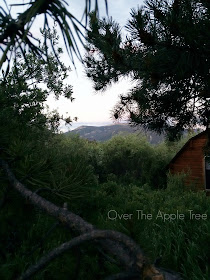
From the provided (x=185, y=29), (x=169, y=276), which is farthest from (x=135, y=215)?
(x=185, y=29)

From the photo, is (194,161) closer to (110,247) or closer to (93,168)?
(93,168)

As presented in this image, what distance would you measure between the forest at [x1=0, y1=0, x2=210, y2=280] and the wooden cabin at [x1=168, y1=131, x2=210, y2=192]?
9235 mm

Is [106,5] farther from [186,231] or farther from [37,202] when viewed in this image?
[186,231]

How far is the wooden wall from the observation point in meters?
19.2

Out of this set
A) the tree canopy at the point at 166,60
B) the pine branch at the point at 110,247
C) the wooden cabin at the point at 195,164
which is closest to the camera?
the pine branch at the point at 110,247

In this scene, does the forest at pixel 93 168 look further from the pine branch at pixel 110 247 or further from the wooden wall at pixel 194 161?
the wooden wall at pixel 194 161

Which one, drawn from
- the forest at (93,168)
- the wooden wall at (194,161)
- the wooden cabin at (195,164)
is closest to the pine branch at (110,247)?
the forest at (93,168)

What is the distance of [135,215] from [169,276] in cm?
32

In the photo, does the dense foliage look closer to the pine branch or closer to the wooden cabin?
the pine branch

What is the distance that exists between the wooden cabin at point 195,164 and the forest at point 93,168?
364 inches

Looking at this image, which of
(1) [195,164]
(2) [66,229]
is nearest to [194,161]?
(1) [195,164]

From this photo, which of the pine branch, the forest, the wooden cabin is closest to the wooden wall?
the wooden cabin

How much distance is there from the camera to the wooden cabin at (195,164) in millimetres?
19188

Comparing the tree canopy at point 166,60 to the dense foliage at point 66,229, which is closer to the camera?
the dense foliage at point 66,229
